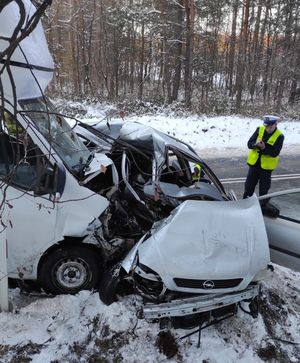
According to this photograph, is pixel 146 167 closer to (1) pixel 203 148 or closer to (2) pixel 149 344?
(2) pixel 149 344

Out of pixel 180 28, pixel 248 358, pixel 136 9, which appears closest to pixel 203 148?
pixel 248 358

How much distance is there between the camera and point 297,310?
4.07m

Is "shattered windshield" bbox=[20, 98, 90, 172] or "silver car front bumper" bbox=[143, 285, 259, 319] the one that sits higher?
"shattered windshield" bbox=[20, 98, 90, 172]

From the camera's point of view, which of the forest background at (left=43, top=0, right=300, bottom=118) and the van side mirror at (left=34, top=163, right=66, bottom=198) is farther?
the forest background at (left=43, top=0, right=300, bottom=118)

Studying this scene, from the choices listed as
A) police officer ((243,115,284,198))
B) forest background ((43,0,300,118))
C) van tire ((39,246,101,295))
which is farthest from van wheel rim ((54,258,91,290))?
forest background ((43,0,300,118))

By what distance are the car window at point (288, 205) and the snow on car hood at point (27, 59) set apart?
2983 mm

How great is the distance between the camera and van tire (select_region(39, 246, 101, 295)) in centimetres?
393

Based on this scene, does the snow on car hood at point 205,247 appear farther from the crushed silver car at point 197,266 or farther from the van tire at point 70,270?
the van tire at point 70,270

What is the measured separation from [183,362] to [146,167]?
7.97 ft

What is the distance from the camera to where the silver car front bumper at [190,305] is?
330cm

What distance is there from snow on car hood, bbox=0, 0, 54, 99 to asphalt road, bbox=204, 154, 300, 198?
200 inches

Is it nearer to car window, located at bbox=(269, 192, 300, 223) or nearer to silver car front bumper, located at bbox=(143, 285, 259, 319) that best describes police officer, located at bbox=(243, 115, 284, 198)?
car window, located at bbox=(269, 192, 300, 223)

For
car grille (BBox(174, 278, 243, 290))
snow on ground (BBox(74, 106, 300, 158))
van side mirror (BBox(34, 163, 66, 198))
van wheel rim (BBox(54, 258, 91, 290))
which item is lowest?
snow on ground (BBox(74, 106, 300, 158))

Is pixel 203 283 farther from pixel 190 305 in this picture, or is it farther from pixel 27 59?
pixel 27 59
